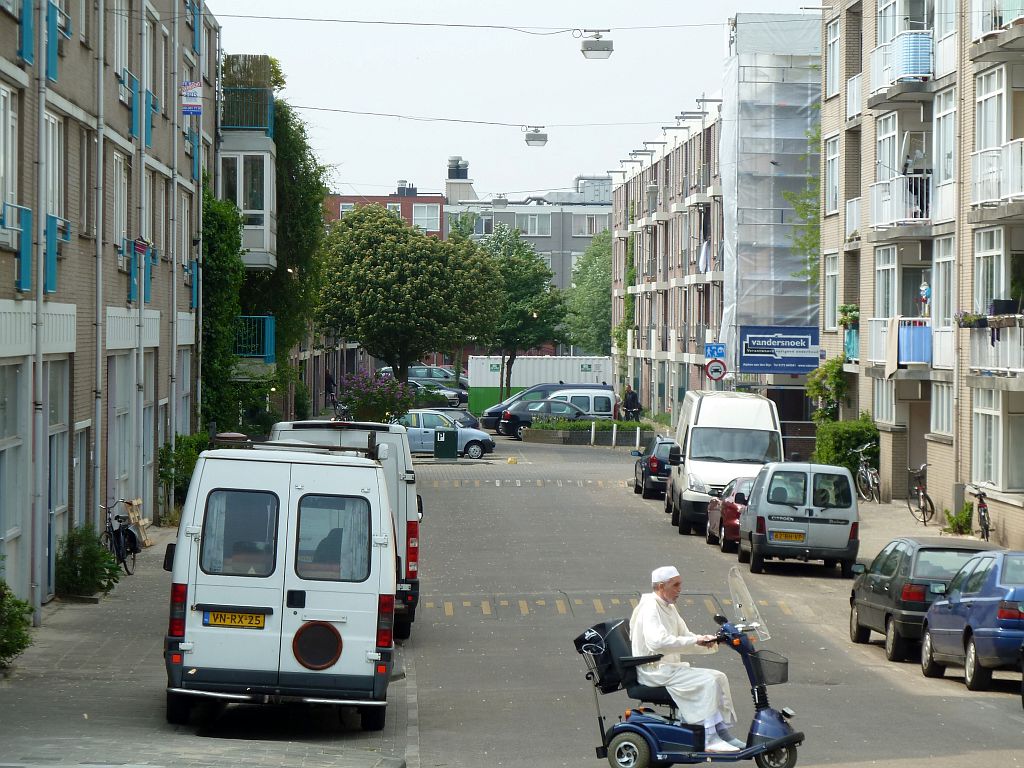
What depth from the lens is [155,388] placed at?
28.5m

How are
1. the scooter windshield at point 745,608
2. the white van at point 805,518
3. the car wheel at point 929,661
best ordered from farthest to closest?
the white van at point 805,518 < the car wheel at point 929,661 < the scooter windshield at point 745,608

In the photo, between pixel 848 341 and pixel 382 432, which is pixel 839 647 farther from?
pixel 848 341

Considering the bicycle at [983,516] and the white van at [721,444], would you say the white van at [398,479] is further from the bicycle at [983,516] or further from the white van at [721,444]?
the bicycle at [983,516]

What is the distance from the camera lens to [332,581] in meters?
11.7

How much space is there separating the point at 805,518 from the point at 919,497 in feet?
32.2

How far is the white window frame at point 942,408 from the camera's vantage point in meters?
32.4

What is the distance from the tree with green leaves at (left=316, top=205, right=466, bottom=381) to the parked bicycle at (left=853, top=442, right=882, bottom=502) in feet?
93.6

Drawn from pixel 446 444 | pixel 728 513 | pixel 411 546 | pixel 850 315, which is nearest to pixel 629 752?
pixel 411 546

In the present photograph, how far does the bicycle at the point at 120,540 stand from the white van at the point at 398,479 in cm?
576

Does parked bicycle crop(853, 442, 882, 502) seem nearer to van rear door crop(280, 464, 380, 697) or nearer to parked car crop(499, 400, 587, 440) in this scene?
parked car crop(499, 400, 587, 440)

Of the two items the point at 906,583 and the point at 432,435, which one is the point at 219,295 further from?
the point at 906,583

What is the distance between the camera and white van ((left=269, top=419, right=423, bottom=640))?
55.0 ft

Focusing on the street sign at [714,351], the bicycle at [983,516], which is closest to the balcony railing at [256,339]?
the street sign at [714,351]

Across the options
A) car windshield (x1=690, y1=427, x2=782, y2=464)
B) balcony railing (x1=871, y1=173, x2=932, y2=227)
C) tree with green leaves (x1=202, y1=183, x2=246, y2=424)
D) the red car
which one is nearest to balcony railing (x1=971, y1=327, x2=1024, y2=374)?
car windshield (x1=690, y1=427, x2=782, y2=464)
